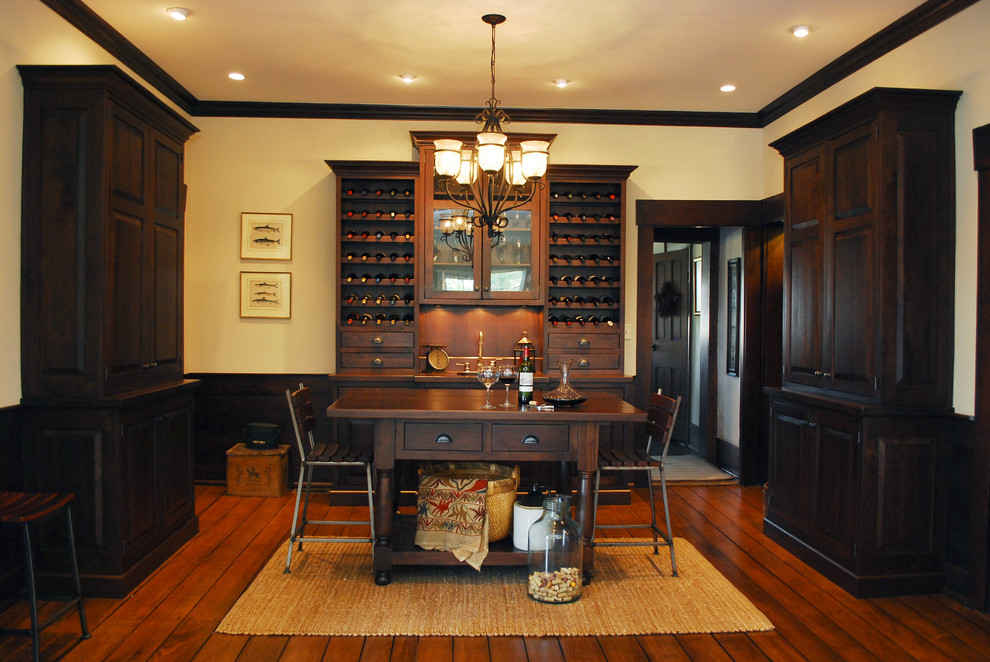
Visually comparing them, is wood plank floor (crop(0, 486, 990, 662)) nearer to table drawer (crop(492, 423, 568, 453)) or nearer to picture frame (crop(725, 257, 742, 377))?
table drawer (crop(492, 423, 568, 453))

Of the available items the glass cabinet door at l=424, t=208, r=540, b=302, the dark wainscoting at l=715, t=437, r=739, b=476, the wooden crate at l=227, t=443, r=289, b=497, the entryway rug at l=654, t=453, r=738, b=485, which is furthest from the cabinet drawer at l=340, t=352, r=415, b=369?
the dark wainscoting at l=715, t=437, r=739, b=476

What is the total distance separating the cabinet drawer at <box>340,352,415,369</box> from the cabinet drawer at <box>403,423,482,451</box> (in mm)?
1941

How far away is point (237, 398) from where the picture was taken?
5.75 m

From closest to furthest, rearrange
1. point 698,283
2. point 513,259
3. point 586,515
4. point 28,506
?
point 28,506 < point 586,515 < point 513,259 < point 698,283

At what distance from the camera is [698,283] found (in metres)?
7.11

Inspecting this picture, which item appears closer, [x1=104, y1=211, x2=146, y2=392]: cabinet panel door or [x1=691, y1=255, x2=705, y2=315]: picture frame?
[x1=104, y1=211, x2=146, y2=392]: cabinet panel door

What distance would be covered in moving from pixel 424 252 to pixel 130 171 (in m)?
2.23

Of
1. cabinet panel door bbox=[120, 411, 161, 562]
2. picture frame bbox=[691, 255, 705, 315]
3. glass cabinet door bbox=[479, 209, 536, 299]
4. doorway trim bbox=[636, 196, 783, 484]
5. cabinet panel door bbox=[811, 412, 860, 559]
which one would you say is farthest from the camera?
picture frame bbox=[691, 255, 705, 315]

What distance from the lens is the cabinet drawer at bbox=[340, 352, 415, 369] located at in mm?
5449

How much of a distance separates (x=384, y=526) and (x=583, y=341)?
8.12 feet

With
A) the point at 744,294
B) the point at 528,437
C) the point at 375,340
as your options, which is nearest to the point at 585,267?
the point at 744,294

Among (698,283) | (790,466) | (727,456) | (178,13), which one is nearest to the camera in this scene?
(178,13)

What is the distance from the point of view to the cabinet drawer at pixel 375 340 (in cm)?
546

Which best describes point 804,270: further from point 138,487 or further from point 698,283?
point 138,487
